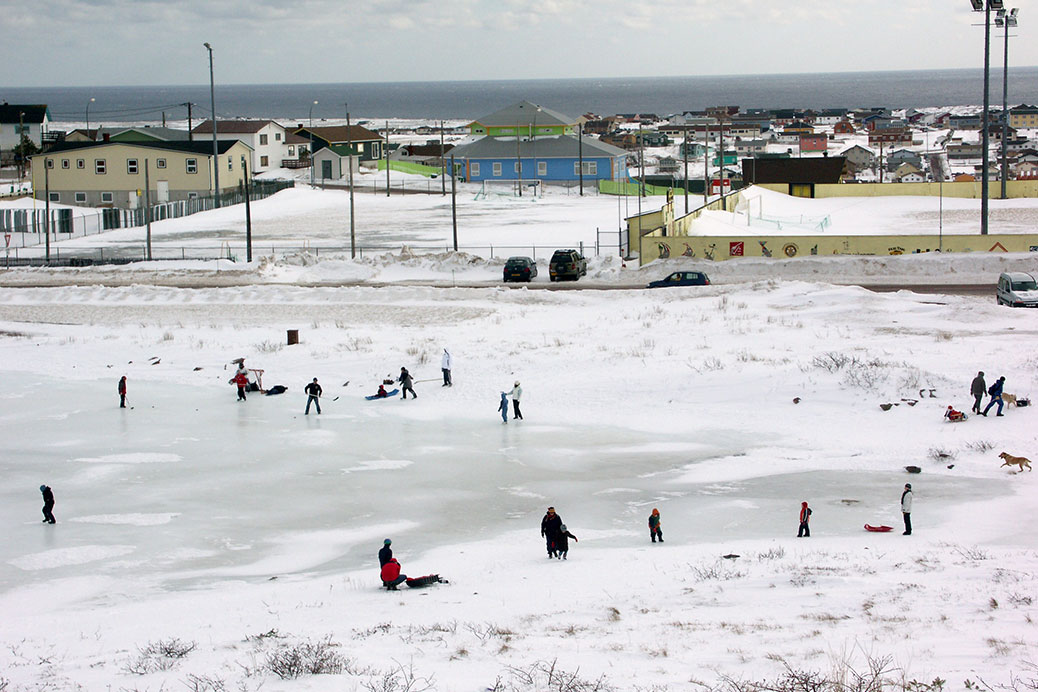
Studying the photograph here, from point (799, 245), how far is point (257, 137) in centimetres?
7402

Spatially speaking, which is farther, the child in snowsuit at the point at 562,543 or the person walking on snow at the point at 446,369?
the person walking on snow at the point at 446,369

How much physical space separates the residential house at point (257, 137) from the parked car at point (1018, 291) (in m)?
80.3

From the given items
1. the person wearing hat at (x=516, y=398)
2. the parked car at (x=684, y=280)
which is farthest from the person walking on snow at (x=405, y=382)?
the parked car at (x=684, y=280)

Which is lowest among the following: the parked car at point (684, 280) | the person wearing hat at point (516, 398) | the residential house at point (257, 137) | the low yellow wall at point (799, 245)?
the person wearing hat at point (516, 398)

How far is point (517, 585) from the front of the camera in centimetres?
1652

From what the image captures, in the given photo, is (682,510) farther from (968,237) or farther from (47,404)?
(968,237)

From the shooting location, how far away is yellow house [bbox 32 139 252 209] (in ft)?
278

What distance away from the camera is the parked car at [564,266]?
4934 centimetres

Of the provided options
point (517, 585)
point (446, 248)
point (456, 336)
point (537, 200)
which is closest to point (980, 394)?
point (517, 585)

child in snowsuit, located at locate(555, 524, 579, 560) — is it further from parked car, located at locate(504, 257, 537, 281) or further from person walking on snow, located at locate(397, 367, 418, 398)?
parked car, located at locate(504, 257, 537, 281)

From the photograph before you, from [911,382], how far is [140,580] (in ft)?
61.6

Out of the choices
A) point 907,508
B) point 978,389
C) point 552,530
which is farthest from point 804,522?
point 978,389

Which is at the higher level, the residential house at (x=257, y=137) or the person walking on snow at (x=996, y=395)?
the residential house at (x=257, y=137)

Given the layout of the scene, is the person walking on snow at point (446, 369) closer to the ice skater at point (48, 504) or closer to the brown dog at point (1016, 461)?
the ice skater at point (48, 504)
